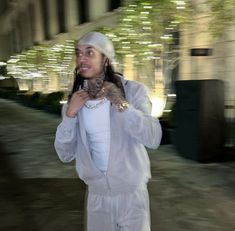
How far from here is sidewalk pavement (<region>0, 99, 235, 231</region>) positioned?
14.6ft

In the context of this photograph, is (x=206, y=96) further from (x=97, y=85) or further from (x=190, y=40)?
(x=97, y=85)

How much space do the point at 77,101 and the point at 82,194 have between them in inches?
140

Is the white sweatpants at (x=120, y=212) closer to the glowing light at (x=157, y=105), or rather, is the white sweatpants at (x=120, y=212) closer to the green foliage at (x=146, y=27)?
the green foliage at (x=146, y=27)

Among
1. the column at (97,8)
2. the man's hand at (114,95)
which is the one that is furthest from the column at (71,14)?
the man's hand at (114,95)

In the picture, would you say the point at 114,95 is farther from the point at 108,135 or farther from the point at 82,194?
the point at 82,194

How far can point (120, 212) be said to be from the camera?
7.16 ft

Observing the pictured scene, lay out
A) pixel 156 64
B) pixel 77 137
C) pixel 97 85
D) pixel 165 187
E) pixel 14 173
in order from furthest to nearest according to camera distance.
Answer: pixel 156 64, pixel 14 173, pixel 165 187, pixel 77 137, pixel 97 85

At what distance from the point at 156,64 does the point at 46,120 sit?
4.81 metres

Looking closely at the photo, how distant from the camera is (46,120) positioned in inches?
573

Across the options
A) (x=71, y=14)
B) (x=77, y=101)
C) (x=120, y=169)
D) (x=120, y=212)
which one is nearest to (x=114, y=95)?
(x=77, y=101)

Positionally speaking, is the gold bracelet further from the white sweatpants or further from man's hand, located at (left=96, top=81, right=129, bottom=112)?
the white sweatpants

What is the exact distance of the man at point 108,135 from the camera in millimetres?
2090

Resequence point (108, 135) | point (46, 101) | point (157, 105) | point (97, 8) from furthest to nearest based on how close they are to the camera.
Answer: point (97, 8)
point (46, 101)
point (157, 105)
point (108, 135)

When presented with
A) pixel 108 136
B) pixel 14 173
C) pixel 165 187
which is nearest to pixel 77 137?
pixel 108 136
